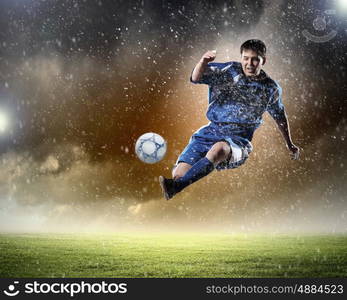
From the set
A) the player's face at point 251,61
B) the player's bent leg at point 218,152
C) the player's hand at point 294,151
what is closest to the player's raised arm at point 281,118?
the player's hand at point 294,151

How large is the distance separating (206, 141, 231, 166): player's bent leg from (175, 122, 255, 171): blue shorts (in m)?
0.17

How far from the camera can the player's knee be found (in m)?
7.20

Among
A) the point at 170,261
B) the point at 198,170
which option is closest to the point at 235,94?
the point at 198,170

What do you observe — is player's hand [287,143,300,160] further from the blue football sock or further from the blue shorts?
the blue football sock

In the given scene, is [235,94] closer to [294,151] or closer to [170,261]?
[294,151]

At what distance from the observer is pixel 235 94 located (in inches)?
311

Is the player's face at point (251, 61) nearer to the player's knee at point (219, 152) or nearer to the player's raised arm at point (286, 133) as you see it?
the player's raised arm at point (286, 133)

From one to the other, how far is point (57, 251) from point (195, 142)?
6.49m

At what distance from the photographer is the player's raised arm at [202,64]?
6.43 metres

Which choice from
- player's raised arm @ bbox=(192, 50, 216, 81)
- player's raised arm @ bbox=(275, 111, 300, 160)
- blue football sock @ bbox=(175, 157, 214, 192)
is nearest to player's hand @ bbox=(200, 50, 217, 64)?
player's raised arm @ bbox=(192, 50, 216, 81)

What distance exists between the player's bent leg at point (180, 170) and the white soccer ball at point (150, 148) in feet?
3.69

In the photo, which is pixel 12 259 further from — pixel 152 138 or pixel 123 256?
pixel 152 138

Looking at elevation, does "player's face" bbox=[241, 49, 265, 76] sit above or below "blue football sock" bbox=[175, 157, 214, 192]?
above

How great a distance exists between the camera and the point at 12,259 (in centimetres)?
1016
